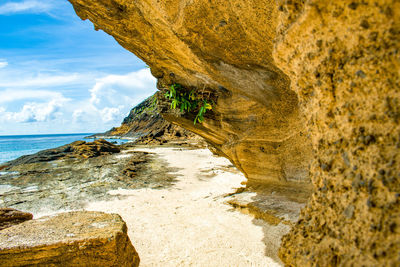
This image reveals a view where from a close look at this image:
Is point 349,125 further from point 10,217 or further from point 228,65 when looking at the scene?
point 10,217

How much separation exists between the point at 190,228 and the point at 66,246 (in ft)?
6.29

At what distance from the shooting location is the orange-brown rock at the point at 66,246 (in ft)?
7.56

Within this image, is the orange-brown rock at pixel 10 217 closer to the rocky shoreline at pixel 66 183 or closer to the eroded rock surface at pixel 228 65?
the rocky shoreline at pixel 66 183

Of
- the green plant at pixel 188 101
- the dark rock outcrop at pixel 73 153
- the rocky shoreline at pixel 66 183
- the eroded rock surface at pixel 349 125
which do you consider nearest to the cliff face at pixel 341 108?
the eroded rock surface at pixel 349 125

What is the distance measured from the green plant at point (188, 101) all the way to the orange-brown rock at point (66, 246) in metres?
2.63

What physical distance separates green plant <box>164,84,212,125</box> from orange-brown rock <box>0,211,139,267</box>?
Answer: 263cm

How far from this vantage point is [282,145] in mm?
4184

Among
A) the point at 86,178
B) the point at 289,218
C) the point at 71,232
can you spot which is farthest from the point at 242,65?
the point at 86,178

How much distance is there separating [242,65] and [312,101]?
6.99 ft

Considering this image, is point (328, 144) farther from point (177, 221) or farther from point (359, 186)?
point (177, 221)

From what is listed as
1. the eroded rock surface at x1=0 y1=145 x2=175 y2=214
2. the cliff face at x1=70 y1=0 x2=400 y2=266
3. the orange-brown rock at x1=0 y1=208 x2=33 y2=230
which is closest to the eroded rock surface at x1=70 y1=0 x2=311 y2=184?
the cliff face at x1=70 y1=0 x2=400 y2=266

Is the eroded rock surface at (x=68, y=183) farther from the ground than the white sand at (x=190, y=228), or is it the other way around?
the white sand at (x=190, y=228)

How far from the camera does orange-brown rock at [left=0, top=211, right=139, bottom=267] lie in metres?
2.30

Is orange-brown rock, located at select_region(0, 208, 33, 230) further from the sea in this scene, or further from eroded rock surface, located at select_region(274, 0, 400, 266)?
the sea
